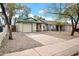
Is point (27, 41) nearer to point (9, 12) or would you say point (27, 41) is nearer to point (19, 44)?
point (19, 44)

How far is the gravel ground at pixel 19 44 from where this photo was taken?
201 cm

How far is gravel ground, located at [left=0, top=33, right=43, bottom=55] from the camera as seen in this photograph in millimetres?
2014

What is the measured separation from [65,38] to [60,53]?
1.11 feet

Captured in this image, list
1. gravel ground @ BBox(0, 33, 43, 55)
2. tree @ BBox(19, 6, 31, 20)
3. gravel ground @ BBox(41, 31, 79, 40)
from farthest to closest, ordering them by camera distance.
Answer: gravel ground @ BBox(41, 31, 79, 40) → tree @ BBox(19, 6, 31, 20) → gravel ground @ BBox(0, 33, 43, 55)

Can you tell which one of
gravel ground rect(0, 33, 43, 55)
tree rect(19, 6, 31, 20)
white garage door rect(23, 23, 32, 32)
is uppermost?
tree rect(19, 6, 31, 20)

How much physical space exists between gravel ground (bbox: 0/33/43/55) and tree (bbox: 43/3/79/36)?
55cm

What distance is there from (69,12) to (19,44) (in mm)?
953

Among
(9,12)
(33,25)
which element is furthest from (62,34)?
(9,12)

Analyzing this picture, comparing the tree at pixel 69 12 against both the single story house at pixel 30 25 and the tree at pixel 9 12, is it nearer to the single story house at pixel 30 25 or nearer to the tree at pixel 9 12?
the single story house at pixel 30 25

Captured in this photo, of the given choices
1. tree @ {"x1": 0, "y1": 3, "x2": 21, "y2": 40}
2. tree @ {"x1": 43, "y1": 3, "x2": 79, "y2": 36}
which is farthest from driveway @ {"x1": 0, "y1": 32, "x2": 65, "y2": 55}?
tree @ {"x1": 43, "y1": 3, "x2": 79, "y2": 36}

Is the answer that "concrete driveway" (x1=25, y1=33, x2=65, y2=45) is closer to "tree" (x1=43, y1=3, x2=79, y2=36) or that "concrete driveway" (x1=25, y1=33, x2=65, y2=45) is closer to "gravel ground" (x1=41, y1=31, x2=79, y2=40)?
"gravel ground" (x1=41, y1=31, x2=79, y2=40)

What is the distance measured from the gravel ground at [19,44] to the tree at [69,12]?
55cm

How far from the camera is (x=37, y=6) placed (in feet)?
7.27

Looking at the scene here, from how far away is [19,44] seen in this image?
214 cm
